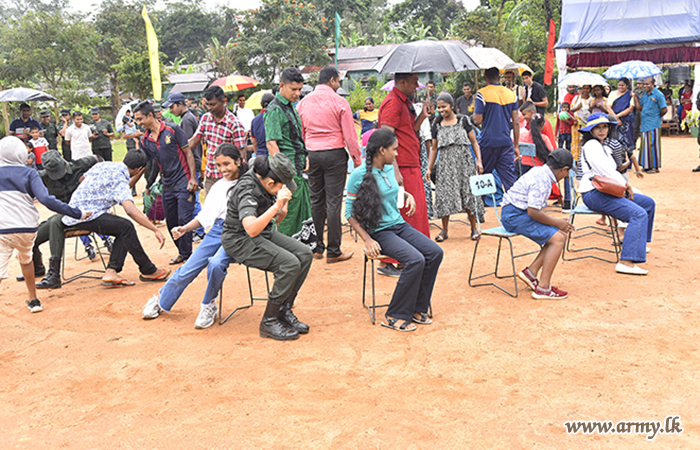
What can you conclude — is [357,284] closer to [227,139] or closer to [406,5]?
[227,139]

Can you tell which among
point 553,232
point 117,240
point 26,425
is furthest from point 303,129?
point 26,425

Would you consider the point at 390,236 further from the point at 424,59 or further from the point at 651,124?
the point at 651,124

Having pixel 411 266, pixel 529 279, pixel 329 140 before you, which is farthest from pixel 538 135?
pixel 411 266

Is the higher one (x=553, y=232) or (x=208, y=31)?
(x=208, y=31)

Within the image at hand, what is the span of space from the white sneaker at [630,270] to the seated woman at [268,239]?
3.41 m

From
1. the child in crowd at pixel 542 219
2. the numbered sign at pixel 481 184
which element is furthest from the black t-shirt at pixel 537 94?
the child in crowd at pixel 542 219

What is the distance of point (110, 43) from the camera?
35000 millimetres

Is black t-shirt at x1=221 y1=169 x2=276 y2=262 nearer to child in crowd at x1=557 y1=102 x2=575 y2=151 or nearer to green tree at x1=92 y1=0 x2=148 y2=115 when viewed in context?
child in crowd at x1=557 y1=102 x2=575 y2=151

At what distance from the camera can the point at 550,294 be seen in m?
5.29

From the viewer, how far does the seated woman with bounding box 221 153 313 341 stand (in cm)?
436

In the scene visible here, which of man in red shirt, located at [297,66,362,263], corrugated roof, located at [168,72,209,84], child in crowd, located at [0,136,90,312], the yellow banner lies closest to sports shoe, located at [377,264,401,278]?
man in red shirt, located at [297,66,362,263]

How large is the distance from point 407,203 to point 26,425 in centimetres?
341

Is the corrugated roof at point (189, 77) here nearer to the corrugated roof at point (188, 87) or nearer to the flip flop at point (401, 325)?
the corrugated roof at point (188, 87)

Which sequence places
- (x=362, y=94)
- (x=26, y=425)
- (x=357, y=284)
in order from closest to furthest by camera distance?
(x=26, y=425), (x=357, y=284), (x=362, y=94)
